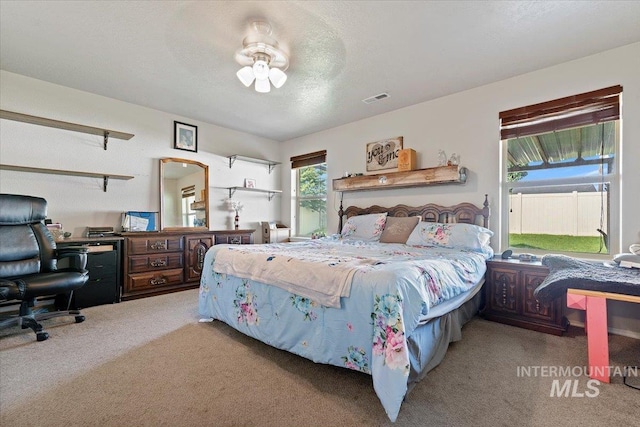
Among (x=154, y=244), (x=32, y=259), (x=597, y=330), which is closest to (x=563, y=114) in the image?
(x=597, y=330)

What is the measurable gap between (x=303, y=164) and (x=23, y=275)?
3.86 m

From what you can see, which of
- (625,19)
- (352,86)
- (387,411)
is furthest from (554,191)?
(387,411)

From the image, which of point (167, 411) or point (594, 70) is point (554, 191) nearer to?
point (594, 70)

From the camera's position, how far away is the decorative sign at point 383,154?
3.99 meters

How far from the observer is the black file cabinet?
122 inches

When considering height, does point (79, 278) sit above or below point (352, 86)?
below

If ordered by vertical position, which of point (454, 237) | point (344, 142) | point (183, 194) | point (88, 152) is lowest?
Result: point (454, 237)

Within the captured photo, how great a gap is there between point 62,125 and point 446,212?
453 cm

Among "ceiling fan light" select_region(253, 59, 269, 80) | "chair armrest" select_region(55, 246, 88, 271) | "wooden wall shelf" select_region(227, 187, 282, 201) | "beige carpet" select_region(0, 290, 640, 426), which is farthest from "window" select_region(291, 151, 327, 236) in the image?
"chair armrest" select_region(55, 246, 88, 271)

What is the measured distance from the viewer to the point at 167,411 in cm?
146

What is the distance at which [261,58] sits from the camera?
2.44 meters

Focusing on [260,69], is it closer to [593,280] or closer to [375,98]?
[375,98]

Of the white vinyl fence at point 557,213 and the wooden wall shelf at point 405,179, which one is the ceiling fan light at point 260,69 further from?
the white vinyl fence at point 557,213

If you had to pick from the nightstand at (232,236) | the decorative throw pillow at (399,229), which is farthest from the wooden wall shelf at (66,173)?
the decorative throw pillow at (399,229)
